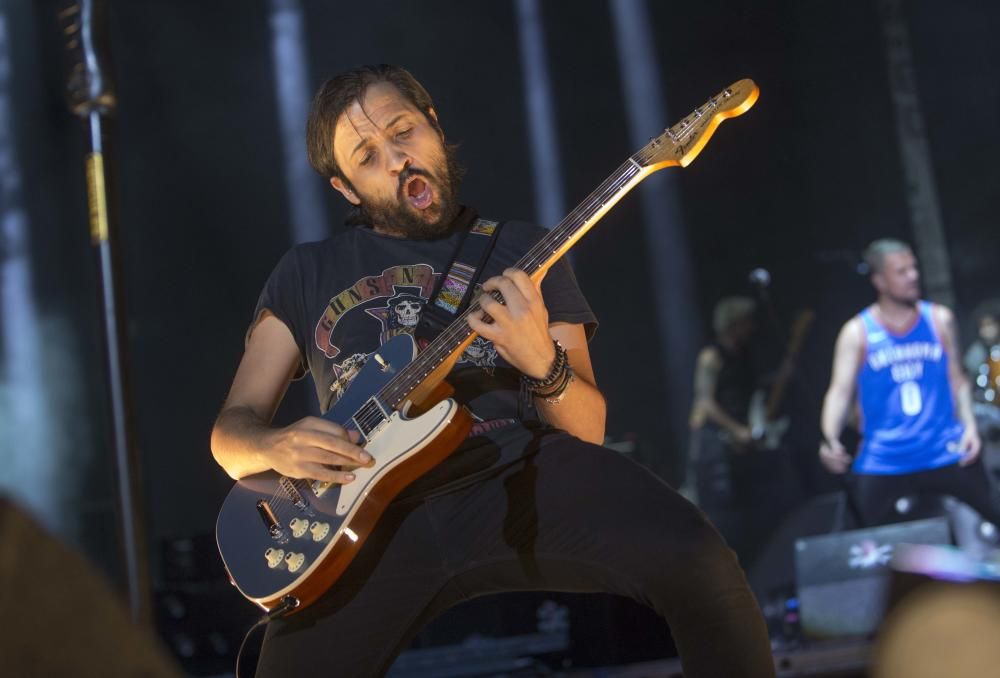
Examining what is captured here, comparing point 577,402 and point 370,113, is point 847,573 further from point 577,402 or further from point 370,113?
point 370,113

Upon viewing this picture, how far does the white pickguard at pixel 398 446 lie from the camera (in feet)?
6.41

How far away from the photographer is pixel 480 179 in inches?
269

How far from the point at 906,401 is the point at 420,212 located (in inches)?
Answer: 180

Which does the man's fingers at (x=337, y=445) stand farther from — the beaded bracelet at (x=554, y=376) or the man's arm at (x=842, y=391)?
the man's arm at (x=842, y=391)

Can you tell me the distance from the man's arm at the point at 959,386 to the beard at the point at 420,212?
4578 mm

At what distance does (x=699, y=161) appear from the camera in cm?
675

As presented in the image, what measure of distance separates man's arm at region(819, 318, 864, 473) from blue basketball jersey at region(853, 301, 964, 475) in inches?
2.1

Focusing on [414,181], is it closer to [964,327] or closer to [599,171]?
[599,171]

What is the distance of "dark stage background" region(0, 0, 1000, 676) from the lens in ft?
21.0

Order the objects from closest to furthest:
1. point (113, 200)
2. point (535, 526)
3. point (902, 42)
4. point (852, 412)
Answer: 1. point (535, 526)
2. point (113, 200)
3. point (852, 412)
4. point (902, 42)

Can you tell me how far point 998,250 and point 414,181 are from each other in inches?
208

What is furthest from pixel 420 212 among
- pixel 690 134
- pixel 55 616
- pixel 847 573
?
pixel 847 573

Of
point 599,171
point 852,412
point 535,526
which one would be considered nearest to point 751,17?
point 599,171

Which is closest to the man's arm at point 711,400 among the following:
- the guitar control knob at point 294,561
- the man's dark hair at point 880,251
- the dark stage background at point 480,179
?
the dark stage background at point 480,179
